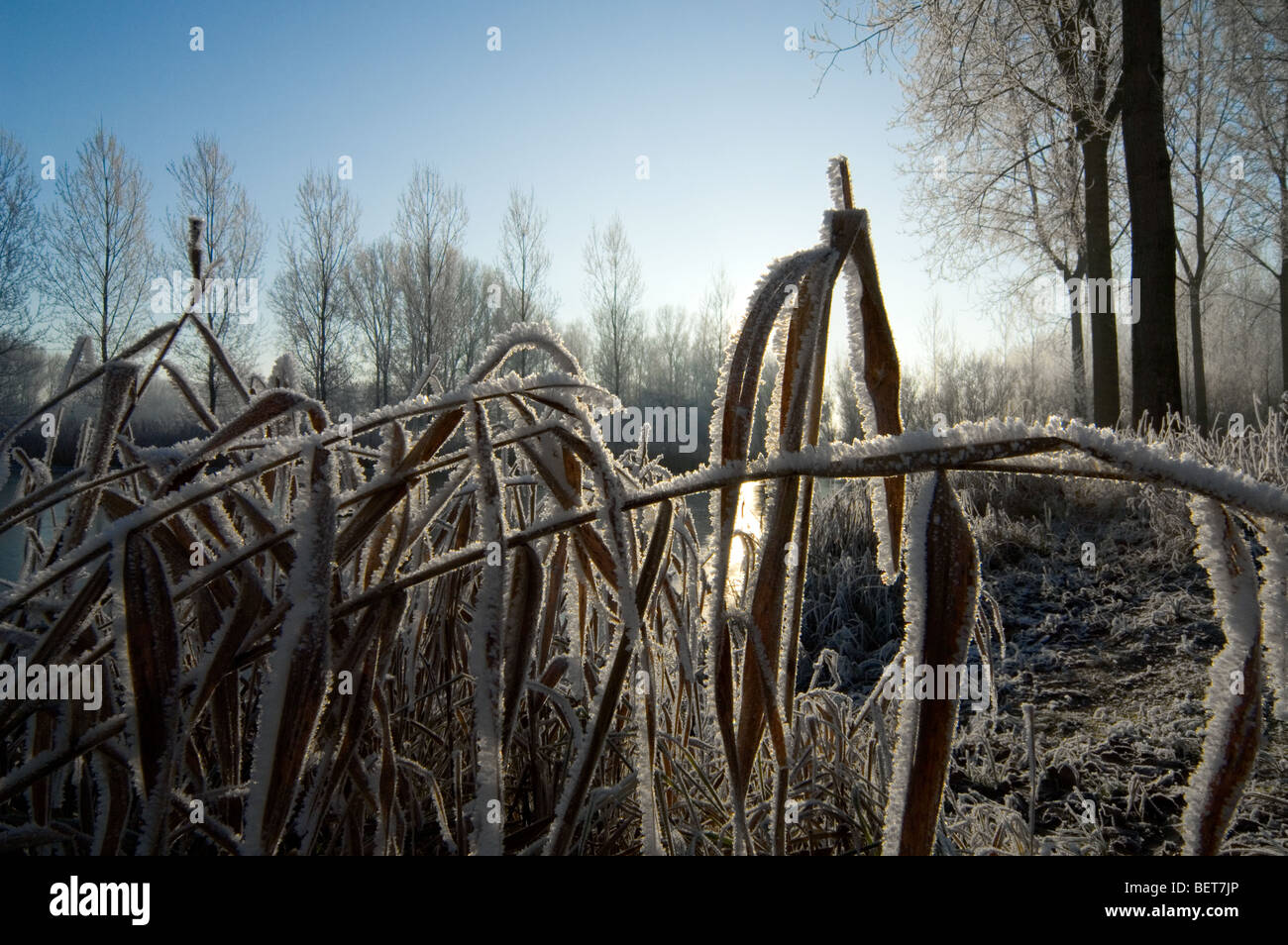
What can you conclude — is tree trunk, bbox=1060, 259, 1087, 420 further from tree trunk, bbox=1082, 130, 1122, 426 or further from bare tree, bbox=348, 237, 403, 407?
bare tree, bbox=348, 237, 403, 407

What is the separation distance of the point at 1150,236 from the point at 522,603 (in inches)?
266

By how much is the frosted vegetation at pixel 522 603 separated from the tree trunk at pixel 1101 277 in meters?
8.45

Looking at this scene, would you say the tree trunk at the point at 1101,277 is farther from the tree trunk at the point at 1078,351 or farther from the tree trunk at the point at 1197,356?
the tree trunk at the point at 1197,356

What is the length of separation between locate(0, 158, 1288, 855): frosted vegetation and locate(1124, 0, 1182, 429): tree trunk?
20.0 ft

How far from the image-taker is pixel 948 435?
0.30 meters

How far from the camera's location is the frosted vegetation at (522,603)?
0.98ft

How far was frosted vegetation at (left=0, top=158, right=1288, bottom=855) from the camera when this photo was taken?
30 centimetres

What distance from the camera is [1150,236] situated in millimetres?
5523

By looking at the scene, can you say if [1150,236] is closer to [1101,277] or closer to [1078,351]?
[1101,277]

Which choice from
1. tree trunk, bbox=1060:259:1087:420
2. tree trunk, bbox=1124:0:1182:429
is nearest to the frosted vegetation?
tree trunk, bbox=1124:0:1182:429

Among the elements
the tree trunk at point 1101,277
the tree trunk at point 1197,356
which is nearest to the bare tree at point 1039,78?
the tree trunk at point 1101,277
